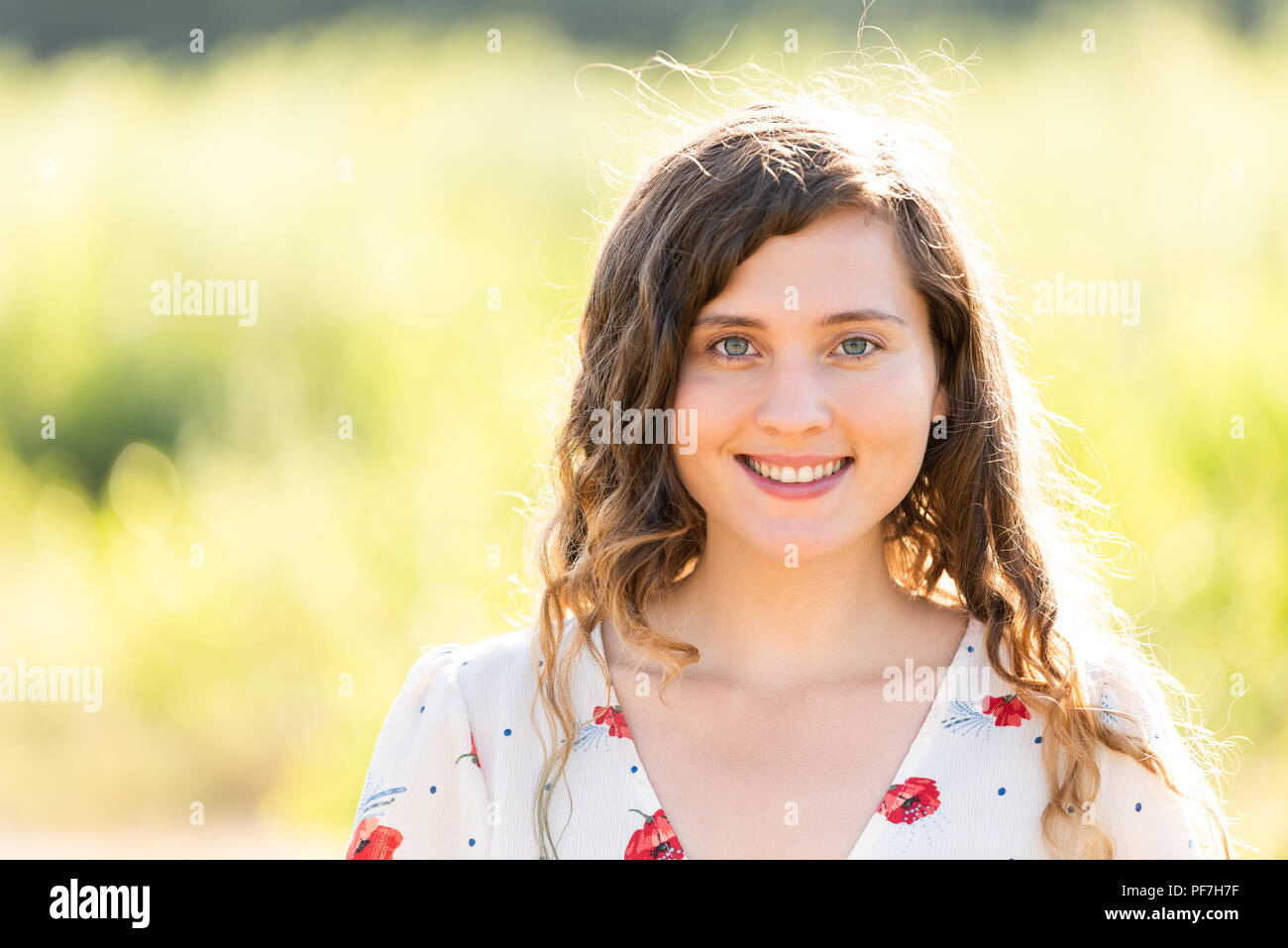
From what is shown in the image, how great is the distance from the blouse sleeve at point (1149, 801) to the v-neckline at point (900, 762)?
0.23 metres

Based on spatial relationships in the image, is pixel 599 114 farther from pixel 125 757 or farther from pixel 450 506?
pixel 125 757

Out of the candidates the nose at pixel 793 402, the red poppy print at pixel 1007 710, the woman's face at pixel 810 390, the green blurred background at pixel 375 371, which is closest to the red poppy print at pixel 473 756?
the woman's face at pixel 810 390

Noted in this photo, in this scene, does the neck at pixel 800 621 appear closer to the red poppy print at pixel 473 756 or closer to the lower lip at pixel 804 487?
the lower lip at pixel 804 487

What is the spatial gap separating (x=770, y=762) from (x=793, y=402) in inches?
21.4

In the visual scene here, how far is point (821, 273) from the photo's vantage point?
1947mm

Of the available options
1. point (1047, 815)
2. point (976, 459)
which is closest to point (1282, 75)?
point (976, 459)

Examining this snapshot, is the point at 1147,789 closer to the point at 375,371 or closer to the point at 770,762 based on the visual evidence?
the point at 770,762

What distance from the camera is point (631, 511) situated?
224cm

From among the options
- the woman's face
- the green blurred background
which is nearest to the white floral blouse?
the woman's face

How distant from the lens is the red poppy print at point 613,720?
2029 millimetres

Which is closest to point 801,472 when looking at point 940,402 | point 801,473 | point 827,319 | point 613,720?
point 801,473

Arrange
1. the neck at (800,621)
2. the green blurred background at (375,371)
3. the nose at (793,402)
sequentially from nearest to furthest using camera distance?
1. the nose at (793,402)
2. the neck at (800,621)
3. the green blurred background at (375,371)

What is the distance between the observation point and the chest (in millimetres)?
1919

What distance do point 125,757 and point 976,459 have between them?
3.95 metres
